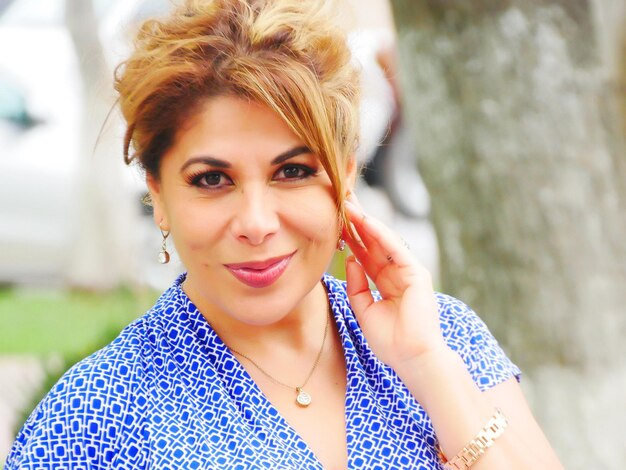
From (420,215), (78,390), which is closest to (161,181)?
(78,390)

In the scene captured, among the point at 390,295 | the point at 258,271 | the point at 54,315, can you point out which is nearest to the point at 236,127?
the point at 258,271

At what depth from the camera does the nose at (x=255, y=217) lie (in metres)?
2.08

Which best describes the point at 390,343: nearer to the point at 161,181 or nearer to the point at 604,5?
the point at 161,181

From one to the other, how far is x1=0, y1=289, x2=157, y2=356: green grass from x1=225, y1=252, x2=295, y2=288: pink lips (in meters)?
3.33

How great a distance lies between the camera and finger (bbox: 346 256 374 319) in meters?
2.42

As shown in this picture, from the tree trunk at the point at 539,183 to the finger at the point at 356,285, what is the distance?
1.26 meters

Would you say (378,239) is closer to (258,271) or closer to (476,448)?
(258,271)

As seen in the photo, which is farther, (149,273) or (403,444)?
(149,273)

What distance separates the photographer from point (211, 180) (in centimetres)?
214

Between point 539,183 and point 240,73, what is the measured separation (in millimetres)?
1678

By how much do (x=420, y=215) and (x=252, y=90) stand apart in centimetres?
686

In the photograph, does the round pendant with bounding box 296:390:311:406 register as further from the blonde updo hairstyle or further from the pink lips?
the blonde updo hairstyle

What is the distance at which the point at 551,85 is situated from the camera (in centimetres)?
351

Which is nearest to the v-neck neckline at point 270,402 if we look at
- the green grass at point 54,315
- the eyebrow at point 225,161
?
the eyebrow at point 225,161
